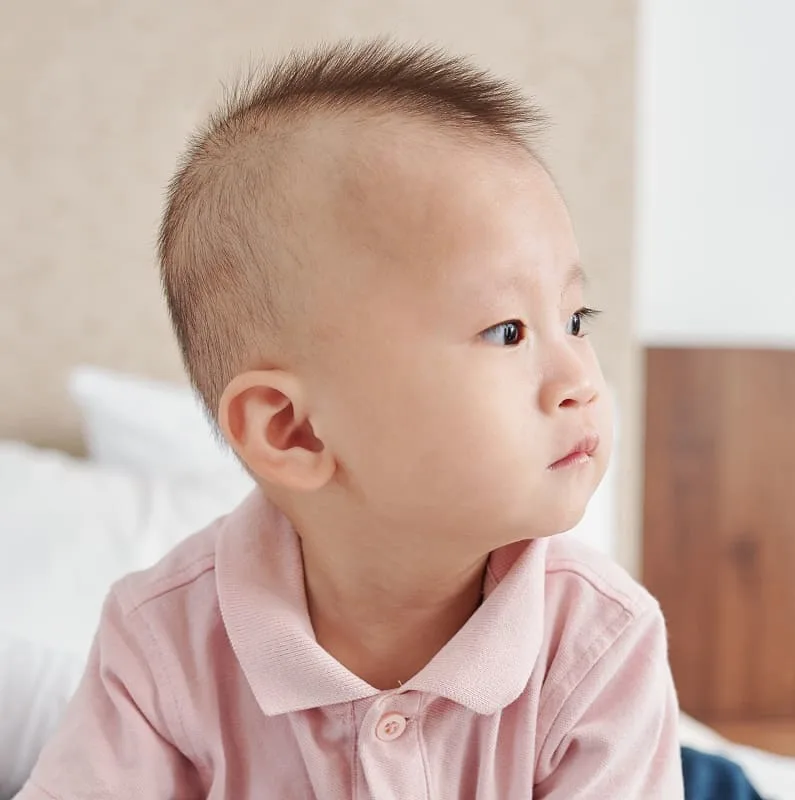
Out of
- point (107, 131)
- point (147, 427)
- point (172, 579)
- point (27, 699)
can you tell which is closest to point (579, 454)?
point (172, 579)

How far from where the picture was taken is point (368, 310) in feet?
2.43

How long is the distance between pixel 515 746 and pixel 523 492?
236 millimetres

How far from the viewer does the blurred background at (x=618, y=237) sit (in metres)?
1.67

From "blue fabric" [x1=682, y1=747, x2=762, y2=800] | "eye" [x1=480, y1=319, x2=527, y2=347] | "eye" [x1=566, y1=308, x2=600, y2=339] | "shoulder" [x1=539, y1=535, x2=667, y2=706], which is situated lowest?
"blue fabric" [x1=682, y1=747, x2=762, y2=800]

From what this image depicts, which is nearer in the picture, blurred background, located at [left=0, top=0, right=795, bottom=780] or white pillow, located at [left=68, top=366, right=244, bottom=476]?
white pillow, located at [left=68, top=366, right=244, bottom=476]

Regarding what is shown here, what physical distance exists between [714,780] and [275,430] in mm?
572

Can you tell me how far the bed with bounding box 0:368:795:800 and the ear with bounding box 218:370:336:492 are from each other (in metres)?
0.40

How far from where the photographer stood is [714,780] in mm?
1014

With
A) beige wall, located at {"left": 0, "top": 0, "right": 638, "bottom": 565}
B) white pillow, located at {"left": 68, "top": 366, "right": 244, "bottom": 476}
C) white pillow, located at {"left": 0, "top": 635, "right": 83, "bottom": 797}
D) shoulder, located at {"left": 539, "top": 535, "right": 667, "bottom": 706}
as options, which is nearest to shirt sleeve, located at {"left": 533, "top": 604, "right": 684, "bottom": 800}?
shoulder, located at {"left": 539, "top": 535, "right": 667, "bottom": 706}

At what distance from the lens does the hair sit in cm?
77

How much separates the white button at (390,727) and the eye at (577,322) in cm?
33

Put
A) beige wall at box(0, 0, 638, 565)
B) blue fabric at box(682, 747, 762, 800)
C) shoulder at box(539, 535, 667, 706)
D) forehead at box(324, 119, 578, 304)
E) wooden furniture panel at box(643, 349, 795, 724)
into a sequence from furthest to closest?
1. wooden furniture panel at box(643, 349, 795, 724)
2. beige wall at box(0, 0, 638, 565)
3. blue fabric at box(682, 747, 762, 800)
4. shoulder at box(539, 535, 667, 706)
5. forehead at box(324, 119, 578, 304)

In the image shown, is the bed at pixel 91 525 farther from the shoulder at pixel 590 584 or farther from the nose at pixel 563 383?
the nose at pixel 563 383

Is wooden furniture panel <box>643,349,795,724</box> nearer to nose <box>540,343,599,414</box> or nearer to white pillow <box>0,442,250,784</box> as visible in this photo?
white pillow <box>0,442,250,784</box>
